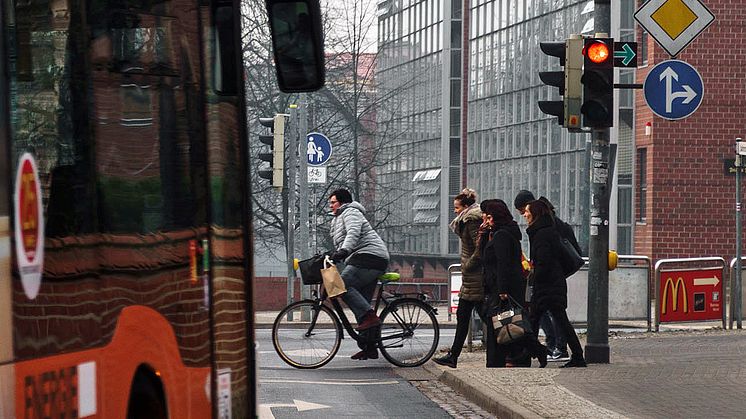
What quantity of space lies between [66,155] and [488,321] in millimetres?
10831

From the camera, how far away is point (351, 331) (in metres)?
15.7

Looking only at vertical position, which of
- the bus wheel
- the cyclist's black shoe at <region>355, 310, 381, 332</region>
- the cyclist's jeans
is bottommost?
the cyclist's black shoe at <region>355, 310, 381, 332</region>

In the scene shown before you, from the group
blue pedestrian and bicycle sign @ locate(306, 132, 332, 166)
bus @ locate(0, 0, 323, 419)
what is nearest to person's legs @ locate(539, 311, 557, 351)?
bus @ locate(0, 0, 323, 419)

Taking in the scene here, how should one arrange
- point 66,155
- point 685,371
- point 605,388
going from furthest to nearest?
point 685,371 < point 605,388 < point 66,155

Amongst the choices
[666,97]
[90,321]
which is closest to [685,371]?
[666,97]

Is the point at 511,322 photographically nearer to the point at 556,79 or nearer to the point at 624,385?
the point at 624,385

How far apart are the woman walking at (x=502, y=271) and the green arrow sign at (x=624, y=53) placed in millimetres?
1804

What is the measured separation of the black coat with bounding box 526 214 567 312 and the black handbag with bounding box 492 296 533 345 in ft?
1.70

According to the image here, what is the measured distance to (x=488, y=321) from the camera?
14.9 m

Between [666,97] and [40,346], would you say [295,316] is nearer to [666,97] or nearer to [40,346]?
[666,97]

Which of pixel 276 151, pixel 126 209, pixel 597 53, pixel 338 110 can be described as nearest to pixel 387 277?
pixel 597 53

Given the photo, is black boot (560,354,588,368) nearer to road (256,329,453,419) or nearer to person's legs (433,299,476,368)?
person's legs (433,299,476,368)

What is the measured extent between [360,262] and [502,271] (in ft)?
5.40

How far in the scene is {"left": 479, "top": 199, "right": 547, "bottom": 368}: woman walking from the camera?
48.0 ft
